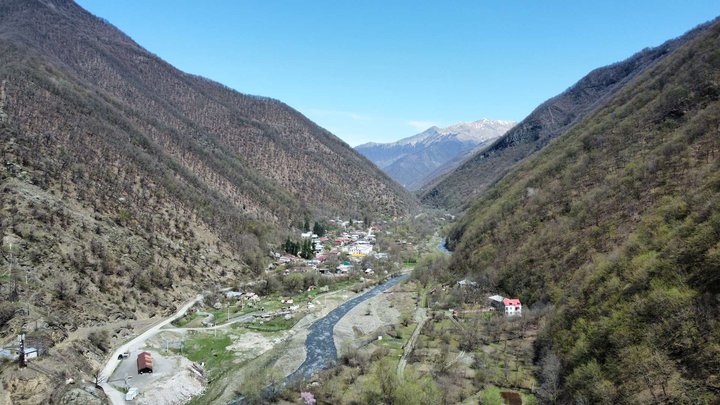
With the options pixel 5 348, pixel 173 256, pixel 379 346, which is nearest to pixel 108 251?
pixel 173 256

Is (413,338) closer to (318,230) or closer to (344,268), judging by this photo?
(344,268)

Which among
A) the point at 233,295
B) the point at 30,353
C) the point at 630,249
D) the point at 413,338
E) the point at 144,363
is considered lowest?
the point at 413,338

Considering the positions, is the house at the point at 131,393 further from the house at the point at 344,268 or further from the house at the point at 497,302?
the house at the point at 344,268

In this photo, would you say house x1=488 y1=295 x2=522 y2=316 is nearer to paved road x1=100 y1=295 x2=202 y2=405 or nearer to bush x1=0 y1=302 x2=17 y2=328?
paved road x1=100 y1=295 x2=202 y2=405

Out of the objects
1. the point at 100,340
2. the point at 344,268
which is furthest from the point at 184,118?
the point at 100,340

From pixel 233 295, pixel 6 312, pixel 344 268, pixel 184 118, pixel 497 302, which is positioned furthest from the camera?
pixel 184 118
